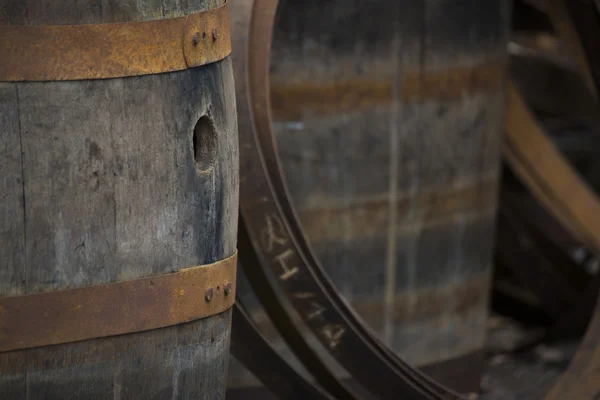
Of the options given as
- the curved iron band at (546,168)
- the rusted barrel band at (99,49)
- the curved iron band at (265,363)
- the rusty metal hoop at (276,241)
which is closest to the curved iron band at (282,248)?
the rusty metal hoop at (276,241)

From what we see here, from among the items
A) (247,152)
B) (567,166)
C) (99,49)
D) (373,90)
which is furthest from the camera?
(567,166)

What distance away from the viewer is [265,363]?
3371mm

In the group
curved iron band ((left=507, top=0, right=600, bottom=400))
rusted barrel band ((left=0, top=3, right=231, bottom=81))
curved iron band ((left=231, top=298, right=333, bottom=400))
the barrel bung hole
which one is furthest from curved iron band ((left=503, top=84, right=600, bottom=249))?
rusted barrel band ((left=0, top=3, right=231, bottom=81))

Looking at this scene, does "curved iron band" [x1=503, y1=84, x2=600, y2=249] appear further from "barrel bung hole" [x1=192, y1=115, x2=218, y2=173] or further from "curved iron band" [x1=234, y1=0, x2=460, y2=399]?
"barrel bung hole" [x1=192, y1=115, x2=218, y2=173]

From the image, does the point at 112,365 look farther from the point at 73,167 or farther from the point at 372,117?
the point at 372,117

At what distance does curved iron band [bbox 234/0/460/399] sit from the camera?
3.19 meters

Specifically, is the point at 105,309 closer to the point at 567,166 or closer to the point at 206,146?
the point at 206,146

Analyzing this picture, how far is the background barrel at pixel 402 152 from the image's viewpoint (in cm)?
387

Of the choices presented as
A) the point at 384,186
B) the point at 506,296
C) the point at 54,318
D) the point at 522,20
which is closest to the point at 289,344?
the point at 384,186

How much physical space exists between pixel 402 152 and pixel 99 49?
6.16 feet

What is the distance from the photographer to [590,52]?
4.76m

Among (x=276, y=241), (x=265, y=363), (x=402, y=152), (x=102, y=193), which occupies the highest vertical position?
(x=102, y=193)

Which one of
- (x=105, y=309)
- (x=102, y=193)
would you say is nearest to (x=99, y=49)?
(x=102, y=193)

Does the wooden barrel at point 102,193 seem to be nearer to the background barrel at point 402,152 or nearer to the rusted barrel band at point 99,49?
the rusted barrel band at point 99,49
